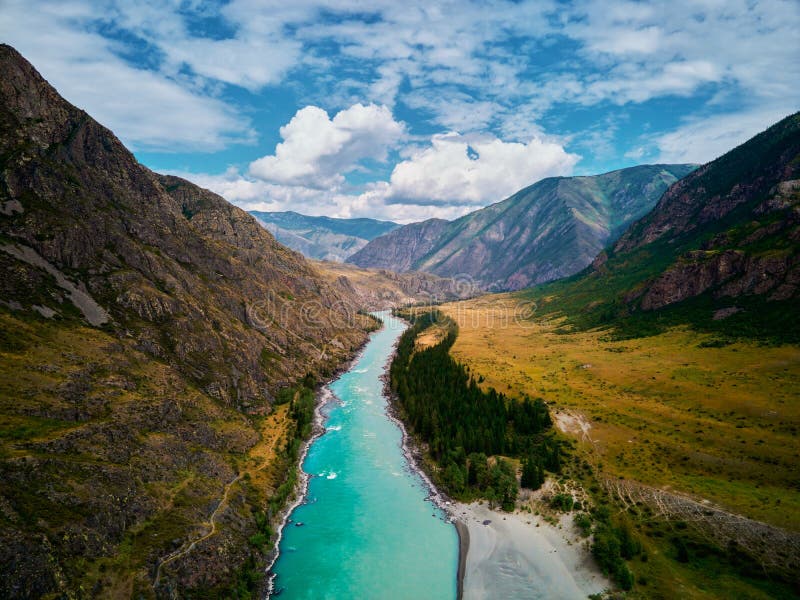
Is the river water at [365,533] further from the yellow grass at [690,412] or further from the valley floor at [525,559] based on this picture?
the yellow grass at [690,412]

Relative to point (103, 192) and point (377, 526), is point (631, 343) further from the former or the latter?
point (103, 192)

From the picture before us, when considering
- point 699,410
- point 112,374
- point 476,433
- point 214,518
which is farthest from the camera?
point 476,433

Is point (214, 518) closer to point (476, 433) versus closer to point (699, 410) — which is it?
point (476, 433)

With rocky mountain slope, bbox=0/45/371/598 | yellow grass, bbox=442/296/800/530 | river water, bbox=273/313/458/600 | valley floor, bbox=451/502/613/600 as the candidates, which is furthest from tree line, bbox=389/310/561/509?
rocky mountain slope, bbox=0/45/371/598

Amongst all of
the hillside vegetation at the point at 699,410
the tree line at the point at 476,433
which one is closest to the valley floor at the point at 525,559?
the hillside vegetation at the point at 699,410

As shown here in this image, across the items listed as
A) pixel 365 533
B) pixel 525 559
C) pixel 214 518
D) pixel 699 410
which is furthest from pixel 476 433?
pixel 214 518

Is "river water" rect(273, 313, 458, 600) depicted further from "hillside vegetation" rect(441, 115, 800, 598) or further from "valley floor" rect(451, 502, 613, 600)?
"hillside vegetation" rect(441, 115, 800, 598)
